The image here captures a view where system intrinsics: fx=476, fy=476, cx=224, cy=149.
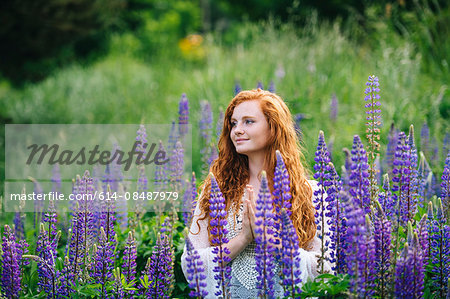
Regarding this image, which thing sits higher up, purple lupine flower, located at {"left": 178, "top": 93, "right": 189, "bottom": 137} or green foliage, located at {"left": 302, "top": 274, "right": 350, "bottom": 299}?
purple lupine flower, located at {"left": 178, "top": 93, "right": 189, "bottom": 137}

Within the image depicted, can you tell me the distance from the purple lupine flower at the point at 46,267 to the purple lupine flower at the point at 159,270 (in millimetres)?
469

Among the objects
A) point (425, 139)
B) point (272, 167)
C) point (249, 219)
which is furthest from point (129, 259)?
point (425, 139)

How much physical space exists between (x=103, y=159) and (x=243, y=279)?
82.2 inches

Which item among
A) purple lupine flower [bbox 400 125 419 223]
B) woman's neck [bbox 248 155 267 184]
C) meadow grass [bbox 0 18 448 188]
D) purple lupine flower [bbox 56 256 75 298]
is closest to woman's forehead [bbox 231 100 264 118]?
woman's neck [bbox 248 155 267 184]

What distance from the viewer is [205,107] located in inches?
177

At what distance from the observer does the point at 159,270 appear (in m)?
2.49

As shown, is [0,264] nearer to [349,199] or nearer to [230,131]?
[230,131]

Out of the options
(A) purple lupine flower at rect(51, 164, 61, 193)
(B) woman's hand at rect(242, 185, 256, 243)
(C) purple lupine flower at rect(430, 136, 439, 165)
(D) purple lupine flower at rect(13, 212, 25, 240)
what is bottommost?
(D) purple lupine flower at rect(13, 212, 25, 240)

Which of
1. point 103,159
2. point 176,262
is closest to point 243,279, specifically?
point 176,262

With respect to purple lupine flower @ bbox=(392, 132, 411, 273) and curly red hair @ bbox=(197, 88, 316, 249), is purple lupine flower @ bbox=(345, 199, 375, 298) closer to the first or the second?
purple lupine flower @ bbox=(392, 132, 411, 273)

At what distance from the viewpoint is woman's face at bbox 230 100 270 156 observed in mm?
2715

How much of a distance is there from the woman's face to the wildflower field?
0.41m

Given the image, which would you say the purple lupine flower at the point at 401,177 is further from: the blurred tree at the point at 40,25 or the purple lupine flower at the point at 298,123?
the blurred tree at the point at 40,25

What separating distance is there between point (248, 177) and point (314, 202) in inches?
24.5
